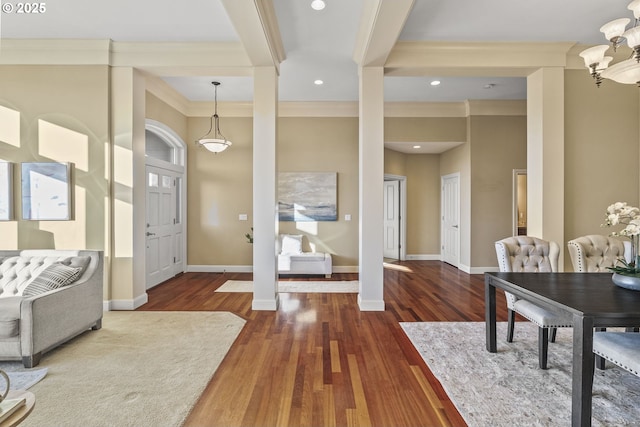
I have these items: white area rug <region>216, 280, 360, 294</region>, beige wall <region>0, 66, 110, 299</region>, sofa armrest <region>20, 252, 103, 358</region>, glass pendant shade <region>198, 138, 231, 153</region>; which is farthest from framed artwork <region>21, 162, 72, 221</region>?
white area rug <region>216, 280, 360, 294</region>

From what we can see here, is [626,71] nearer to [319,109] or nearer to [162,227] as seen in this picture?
[319,109]

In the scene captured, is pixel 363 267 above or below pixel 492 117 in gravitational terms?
below

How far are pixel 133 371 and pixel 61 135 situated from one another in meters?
3.08

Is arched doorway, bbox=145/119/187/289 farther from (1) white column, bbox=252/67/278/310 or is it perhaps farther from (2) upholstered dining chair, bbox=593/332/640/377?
(2) upholstered dining chair, bbox=593/332/640/377

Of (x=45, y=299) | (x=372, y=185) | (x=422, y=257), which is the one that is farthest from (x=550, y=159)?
(x=45, y=299)

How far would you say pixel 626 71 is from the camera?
2225 mm

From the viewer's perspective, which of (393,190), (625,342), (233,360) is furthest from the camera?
(393,190)

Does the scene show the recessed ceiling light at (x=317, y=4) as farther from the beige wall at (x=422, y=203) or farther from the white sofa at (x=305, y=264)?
the beige wall at (x=422, y=203)

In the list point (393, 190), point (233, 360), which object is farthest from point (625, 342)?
point (393, 190)

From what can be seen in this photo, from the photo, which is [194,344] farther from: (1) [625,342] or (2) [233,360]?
(1) [625,342]

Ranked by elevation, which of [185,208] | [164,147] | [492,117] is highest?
[492,117]

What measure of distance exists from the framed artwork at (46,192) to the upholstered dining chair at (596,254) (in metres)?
5.48

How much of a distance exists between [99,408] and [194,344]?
96cm

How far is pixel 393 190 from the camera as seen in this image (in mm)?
7758
